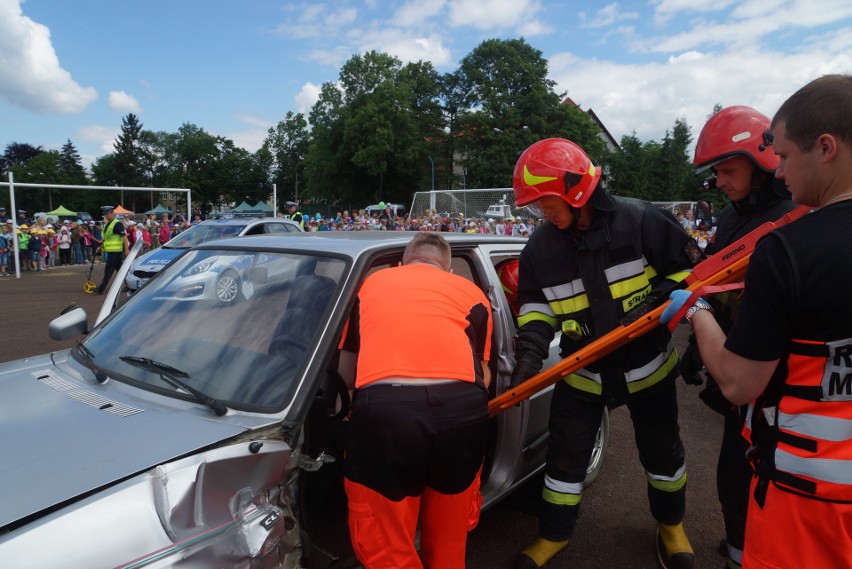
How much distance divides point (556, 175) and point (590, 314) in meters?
0.67

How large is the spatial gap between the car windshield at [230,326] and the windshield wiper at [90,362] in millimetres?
18

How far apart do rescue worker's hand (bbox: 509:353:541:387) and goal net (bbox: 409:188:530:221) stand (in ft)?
58.1

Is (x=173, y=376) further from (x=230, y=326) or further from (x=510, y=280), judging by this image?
(x=510, y=280)

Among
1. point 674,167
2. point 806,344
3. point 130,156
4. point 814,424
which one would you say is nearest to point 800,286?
point 806,344

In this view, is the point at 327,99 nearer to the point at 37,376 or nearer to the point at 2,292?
the point at 2,292

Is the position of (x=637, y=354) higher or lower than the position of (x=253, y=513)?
higher

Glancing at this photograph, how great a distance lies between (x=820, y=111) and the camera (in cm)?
133

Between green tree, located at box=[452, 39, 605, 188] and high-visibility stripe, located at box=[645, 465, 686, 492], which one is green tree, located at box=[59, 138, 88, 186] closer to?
green tree, located at box=[452, 39, 605, 188]

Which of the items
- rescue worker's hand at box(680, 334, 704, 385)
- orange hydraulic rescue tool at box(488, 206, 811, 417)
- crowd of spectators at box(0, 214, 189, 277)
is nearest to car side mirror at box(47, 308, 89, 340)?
orange hydraulic rescue tool at box(488, 206, 811, 417)

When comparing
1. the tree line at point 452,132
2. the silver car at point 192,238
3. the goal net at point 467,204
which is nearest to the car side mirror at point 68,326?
the silver car at point 192,238

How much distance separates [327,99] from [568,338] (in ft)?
166

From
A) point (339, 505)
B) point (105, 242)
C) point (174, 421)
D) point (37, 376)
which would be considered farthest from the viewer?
point (105, 242)

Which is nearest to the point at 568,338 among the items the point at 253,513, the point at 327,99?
the point at 253,513

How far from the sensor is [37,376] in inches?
87.5
